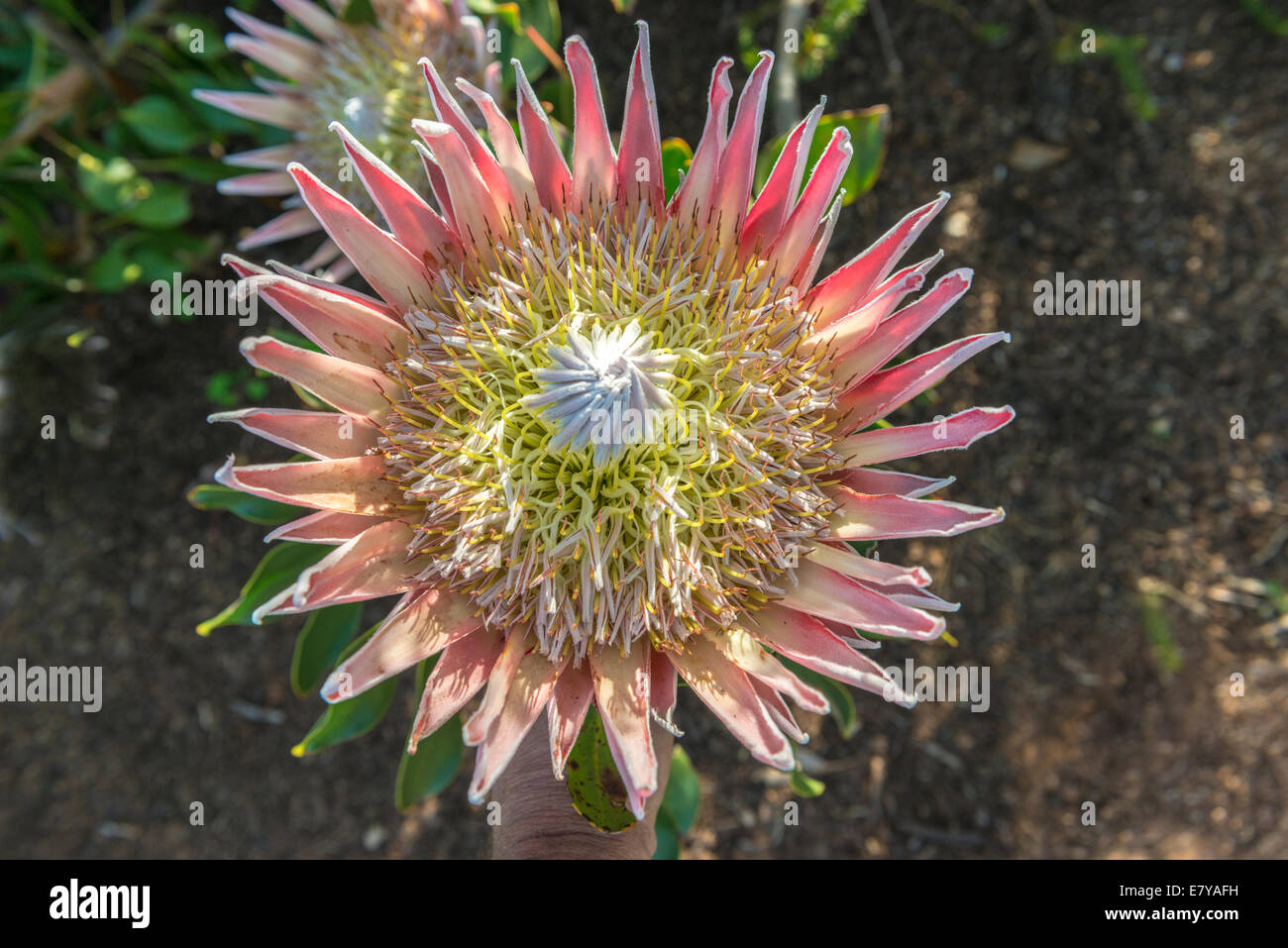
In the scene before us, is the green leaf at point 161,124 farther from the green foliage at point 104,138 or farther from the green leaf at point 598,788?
the green leaf at point 598,788

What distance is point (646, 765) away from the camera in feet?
3.89

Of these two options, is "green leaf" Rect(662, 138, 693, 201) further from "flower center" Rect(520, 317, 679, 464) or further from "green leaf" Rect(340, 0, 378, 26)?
"green leaf" Rect(340, 0, 378, 26)

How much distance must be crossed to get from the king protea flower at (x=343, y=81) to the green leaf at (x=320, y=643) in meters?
0.69

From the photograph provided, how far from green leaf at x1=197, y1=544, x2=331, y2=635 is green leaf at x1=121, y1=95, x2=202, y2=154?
4.15 ft

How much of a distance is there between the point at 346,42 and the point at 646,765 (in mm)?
1601

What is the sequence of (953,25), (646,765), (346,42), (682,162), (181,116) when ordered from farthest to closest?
(953,25), (181,116), (346,42), (682,162), (646,765)

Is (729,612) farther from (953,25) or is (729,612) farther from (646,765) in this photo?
(953,25)

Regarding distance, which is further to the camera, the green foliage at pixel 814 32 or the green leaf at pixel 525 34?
the green foliage at pixel 814 32

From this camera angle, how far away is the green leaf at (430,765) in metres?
1.77

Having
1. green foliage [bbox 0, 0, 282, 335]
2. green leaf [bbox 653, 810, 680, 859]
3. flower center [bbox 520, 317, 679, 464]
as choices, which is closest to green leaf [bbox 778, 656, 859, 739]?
green leaf [bbox 653, 810, 680, 859]

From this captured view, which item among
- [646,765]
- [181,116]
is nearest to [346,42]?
[181,116]

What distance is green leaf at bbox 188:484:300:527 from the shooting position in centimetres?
176

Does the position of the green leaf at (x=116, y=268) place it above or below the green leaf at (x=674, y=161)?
above

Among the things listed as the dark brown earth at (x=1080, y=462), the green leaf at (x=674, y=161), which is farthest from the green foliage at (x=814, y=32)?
the green leaf at (x=674, y=161)
